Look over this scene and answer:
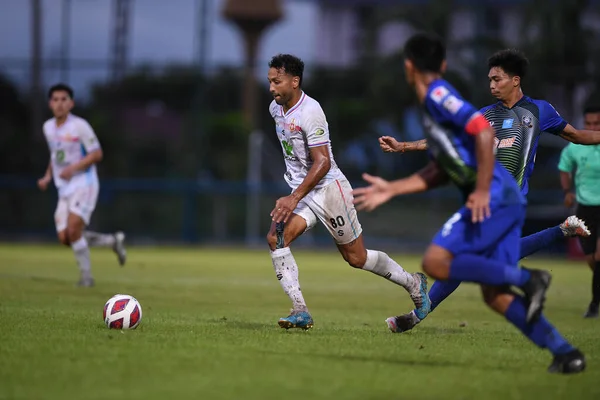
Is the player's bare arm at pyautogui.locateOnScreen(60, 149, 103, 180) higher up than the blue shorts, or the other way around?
the blue shorts

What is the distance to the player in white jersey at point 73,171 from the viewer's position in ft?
49.3

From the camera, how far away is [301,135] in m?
9.65

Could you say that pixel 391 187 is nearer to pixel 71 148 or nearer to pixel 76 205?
pixel 76 205

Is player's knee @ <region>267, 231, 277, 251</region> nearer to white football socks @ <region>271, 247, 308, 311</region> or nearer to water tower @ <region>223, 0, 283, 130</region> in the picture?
white football socks @ <region>271, 247, 308, 311</region>

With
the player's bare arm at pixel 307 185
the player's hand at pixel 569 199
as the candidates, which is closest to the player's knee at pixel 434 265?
the player's bare arm at pixel 307 185

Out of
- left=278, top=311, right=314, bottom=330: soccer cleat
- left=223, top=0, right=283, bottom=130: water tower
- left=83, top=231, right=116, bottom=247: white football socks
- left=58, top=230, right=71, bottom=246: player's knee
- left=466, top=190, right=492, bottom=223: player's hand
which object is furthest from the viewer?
left=223, top=0, right=283, bottom=130: water tower

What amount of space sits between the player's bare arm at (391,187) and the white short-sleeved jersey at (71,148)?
871cm

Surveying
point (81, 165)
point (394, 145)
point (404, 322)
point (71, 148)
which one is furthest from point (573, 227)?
point (71, 148)

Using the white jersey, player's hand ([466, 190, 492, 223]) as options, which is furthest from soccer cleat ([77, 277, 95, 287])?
player's hand ([466, 190, 492, 223])

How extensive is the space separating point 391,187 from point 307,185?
8.39 feet

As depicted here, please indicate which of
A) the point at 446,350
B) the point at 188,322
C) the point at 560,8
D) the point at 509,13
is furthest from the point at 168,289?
the point at 509,13

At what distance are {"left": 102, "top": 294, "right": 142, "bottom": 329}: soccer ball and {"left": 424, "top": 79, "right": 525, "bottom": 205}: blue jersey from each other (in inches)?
126

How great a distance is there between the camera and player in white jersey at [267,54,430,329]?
956 centimetres

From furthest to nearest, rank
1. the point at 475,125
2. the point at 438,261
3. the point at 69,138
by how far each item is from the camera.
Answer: the point at 69,138 → the point at 438,261 → the point at 475,125
